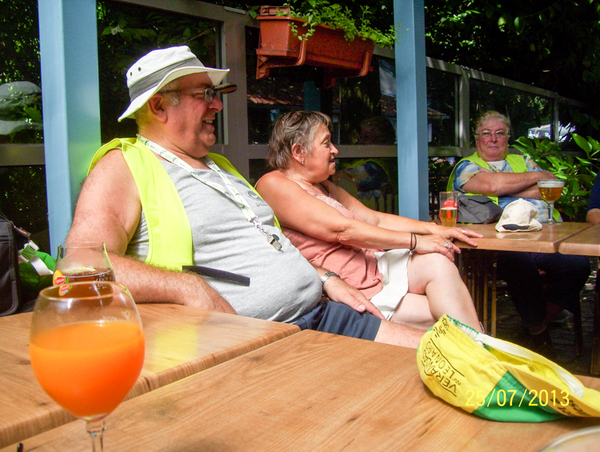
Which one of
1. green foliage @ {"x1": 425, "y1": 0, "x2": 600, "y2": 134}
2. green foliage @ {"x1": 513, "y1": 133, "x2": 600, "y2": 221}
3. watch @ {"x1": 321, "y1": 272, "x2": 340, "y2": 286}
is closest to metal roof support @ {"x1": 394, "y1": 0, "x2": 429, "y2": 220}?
watch @ {"x1": 321, "y1": 272, "x2": 340, "y2": 286}

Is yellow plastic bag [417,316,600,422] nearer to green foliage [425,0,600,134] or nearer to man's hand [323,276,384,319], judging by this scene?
man's hand [323,276,384,319]

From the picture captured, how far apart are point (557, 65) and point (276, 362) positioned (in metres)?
8.10

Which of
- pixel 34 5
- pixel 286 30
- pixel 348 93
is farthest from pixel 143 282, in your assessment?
pixel 348 93

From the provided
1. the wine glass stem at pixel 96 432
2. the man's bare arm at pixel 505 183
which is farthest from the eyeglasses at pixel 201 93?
the man's bare arm at pixel 505 183

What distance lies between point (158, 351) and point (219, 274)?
2.82ft

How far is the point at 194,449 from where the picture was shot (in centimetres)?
67

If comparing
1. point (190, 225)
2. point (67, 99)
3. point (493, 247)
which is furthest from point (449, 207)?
point (67, 99)

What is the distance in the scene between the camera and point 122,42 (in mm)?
2502

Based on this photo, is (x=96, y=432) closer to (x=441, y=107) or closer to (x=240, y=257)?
(x=240, y=257)

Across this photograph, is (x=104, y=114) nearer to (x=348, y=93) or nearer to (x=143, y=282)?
(x=143, y=282)

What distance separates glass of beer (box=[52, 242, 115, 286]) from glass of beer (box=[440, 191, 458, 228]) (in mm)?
2286

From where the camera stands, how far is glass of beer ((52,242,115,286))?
1030 mm

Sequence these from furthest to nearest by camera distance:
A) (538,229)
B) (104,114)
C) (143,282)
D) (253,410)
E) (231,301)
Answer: (538,229)
(104,114)
(231,301)
(143,282)
(253,410)

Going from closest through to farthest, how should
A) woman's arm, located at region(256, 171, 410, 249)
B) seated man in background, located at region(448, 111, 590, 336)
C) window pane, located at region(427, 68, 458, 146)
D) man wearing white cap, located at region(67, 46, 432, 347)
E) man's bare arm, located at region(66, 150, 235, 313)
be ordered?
1. man's bare arm, located at region(66, 150, 235, 313)
2. man wearing white cap, located at region(67, 46, 432, 347)
3. woman's arm, located at region(256, 171, 410, 249)
4. seated man in background, located at region(448, 111, 590, 336)
5. window pane, located at region(427, 68, 458, 146)
